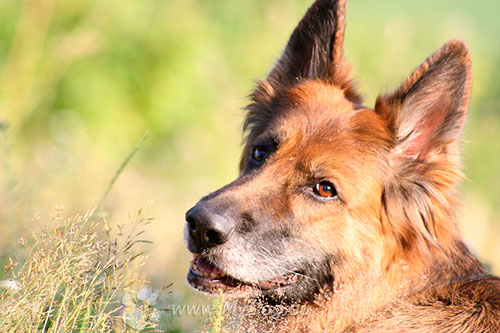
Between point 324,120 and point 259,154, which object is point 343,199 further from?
point 259,154

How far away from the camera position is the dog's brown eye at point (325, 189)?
4.03 metres

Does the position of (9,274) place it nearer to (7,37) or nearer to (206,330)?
(206,330)

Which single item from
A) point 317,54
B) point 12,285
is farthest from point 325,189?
A: point 12,285

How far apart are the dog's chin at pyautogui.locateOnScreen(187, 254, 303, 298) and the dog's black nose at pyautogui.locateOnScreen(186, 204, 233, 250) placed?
18 cm

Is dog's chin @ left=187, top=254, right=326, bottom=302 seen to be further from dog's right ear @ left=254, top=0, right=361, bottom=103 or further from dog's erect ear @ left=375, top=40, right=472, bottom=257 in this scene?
dog's right ear @ left=254, top=0, right=361, bottom=103

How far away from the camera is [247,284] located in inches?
155

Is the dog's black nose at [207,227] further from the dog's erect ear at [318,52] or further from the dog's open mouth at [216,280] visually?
the dog's erect ear at [318,52]

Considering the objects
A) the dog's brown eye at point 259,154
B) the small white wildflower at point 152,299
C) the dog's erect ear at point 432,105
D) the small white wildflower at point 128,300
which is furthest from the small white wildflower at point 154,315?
the dog's erect ear at point 432,105

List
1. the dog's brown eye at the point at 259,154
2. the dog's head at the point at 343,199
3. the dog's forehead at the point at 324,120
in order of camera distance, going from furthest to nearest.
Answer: the dog's brown eye at the point at 259,154, the dog's forehead at the point at 324,120, the dog's head at the point at 343,199

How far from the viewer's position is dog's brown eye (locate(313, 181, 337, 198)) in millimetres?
4031

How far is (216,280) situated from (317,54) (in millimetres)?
2015

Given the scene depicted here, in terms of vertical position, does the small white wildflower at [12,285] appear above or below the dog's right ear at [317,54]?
below

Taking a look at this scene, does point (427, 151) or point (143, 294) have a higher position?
point (427, 151)

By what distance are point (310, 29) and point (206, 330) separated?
2.65 metres
